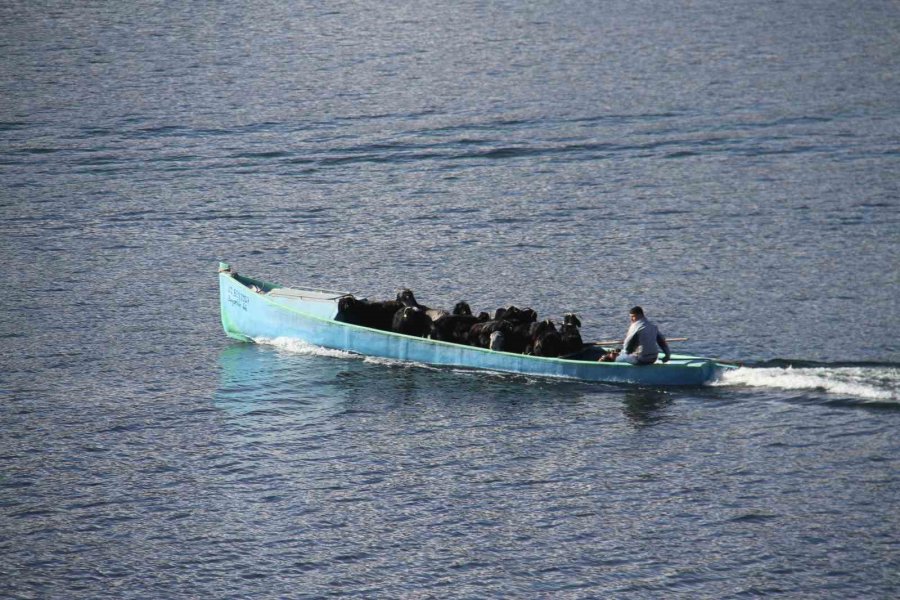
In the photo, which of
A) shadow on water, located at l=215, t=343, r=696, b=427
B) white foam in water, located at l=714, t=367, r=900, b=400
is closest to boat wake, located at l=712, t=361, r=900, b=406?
white foam in water, located at l=714, t=367, r=900, b=400

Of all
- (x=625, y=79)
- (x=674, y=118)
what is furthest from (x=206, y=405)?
(x=625, y=79)

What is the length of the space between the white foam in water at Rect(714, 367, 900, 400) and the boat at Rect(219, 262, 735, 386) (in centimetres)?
52

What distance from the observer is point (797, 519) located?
2148 cm

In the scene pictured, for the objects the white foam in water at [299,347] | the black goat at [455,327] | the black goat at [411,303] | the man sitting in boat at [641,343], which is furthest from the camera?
the white foam in water at [299,347]

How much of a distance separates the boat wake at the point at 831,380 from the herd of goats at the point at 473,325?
3.36 m

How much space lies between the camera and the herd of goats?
27.1 meters

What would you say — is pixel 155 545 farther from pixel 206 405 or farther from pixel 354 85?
pixel 354 85

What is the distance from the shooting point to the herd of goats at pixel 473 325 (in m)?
27.1

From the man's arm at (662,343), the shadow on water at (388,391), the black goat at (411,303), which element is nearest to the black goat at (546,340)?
the shadow on water at (388,391)

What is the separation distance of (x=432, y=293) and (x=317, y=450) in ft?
31.8

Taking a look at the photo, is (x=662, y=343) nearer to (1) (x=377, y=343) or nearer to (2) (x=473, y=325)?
(2) (x=473, y=325)

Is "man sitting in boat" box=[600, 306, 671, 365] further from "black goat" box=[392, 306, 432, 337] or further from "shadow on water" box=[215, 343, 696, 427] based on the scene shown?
"black goat" box=[392, 306, 432, 337]

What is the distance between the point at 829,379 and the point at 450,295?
1078cm

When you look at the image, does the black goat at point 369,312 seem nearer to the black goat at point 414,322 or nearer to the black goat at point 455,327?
the black goat at point 414,322
